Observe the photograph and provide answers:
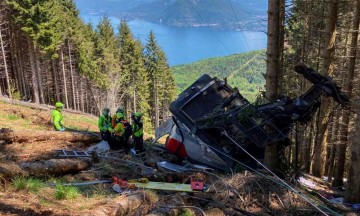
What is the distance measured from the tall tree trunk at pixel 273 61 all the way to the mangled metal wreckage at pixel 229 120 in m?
0.29

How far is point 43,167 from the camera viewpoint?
7461mm

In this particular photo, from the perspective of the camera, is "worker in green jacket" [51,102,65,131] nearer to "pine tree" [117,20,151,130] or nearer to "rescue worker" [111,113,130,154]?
"rescue worker" [111,113,130,154]

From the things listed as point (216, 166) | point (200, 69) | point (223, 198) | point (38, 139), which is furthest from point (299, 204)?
point (200, 69)

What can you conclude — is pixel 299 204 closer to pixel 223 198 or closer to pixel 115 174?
pixel 223 198

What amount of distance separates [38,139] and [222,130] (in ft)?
19.6

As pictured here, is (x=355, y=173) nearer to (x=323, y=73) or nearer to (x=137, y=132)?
(x=323, y=73)

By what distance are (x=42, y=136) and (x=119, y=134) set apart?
8.21ft

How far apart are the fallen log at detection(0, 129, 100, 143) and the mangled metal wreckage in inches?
109

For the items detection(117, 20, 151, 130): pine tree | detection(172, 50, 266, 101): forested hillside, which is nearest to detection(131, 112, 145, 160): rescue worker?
detection(117, 20, 151, 130): pine tree

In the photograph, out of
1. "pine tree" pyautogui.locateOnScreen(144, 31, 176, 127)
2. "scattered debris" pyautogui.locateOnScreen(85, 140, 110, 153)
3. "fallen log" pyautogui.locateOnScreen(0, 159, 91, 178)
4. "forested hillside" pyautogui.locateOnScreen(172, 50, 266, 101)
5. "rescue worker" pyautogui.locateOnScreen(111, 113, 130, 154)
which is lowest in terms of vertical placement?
"forested hillside" pyautogui.locateOnScreen(172, 50, 266, 101)

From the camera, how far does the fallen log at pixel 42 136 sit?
34.6 feet

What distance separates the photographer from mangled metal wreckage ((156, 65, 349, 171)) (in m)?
8.43

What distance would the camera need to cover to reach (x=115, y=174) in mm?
8602

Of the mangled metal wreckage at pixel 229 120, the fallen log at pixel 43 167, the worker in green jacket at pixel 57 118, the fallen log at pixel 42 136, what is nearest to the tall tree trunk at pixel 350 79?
the mangled metal wreckage at pixel 229 120
